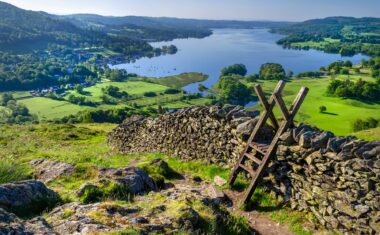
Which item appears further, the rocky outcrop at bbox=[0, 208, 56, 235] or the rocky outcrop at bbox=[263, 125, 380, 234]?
the rocky outcrop at bbox=[263, 125, 380, 234]

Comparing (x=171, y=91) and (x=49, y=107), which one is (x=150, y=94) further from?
(x=49, y=107)

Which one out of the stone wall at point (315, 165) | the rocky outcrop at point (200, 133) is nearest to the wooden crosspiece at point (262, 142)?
the stone wall at point (315, 165)

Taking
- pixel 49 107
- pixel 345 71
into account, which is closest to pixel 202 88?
pixel 49 107

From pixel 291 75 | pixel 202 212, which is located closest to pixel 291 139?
pixel 202 212

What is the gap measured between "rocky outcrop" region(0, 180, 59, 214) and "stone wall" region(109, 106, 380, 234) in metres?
7.42

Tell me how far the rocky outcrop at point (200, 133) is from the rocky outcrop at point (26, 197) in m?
7.82

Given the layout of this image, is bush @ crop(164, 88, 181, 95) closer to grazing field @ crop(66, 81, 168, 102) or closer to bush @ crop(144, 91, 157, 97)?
grazing field @ crop(66, 81, 168, 102)

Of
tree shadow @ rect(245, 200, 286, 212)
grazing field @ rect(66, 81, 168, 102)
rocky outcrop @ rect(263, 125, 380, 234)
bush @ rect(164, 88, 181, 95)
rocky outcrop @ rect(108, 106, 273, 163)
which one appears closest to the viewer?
rocky outcrop @ rect(263, 125, 380, 234)

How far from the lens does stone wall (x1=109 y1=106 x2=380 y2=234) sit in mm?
9164

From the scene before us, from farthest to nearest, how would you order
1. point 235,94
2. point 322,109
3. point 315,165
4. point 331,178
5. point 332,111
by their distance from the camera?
point 235,94 → point 332,111 → point 322,109 → point 315,165 → point 331,178

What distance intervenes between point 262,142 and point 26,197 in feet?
27.6

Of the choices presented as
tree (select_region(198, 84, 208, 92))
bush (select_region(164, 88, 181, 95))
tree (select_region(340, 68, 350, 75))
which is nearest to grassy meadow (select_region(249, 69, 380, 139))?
Result: tree (select_region(340, 68, 350, 75))

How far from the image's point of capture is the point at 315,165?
10664mm

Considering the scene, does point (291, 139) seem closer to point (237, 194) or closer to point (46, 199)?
point (237, 194)
